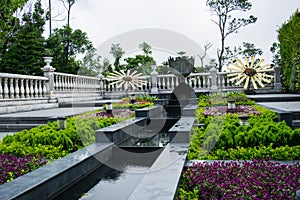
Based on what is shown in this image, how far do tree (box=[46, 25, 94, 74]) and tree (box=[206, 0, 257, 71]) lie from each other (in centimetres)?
1018

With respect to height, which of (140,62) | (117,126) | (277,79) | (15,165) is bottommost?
(15,165)

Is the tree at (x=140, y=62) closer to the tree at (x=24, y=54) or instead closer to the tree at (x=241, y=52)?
the tree at (x=24, y=54)

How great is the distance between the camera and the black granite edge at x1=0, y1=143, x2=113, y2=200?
8.27ft

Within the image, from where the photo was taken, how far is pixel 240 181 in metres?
2.69

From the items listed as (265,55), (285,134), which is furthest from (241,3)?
(285,134)

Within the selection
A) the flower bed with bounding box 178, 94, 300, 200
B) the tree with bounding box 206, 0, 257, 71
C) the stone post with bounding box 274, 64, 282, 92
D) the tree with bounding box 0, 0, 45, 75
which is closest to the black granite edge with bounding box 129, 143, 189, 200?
the flower bed with bounding box 178, 94, 300, 200

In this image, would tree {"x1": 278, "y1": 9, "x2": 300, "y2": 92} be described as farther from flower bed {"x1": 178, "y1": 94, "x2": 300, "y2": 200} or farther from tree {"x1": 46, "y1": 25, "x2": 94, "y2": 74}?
tree {"x1": 46, "y1": 25, "x2": 94, "y2": 74}

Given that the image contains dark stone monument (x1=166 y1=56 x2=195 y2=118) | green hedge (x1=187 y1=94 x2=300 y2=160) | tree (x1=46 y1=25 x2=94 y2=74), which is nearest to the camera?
green hedge (x1=187 y1=94 x2=300 y2=160)

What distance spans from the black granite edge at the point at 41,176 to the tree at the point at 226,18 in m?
19.0

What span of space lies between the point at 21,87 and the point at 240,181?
9198 millimetres

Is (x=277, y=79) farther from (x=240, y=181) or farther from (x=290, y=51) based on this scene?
(x=240, y=181)

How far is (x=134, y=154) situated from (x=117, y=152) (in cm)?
33

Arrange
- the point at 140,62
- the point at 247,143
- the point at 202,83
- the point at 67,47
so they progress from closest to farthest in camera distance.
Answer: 1. the point at 247,143
2. the point at 140,62
3. the point at 202,83
4. the point at 67,47

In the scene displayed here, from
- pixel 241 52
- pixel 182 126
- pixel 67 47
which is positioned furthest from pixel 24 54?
pixel 241 52
